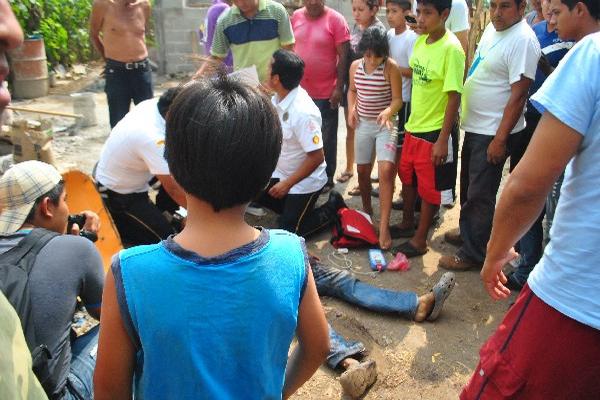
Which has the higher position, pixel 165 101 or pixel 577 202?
pixel 577 202

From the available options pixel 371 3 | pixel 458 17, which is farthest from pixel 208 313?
pixel 458 17

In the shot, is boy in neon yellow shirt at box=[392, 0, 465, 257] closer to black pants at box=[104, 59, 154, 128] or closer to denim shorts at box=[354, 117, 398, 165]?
denim shorts at box=[354, 117, 398, 165]

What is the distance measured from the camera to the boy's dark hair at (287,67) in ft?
12.0

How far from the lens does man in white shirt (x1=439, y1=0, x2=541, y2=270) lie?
10.0 ft

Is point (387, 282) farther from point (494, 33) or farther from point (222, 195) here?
point (222, 195)

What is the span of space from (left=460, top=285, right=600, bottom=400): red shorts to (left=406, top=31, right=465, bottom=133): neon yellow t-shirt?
2068 millimetres

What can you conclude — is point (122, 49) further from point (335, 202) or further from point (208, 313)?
point (208, 313)

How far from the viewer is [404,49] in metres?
4.13

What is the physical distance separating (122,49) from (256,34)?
1380 mm

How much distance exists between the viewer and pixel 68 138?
611 centimetres

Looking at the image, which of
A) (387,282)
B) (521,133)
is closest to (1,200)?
(387,282)

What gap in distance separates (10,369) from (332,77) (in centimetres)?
410

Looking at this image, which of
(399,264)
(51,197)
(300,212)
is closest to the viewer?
(51,197)

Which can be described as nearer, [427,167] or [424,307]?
[424,307]
